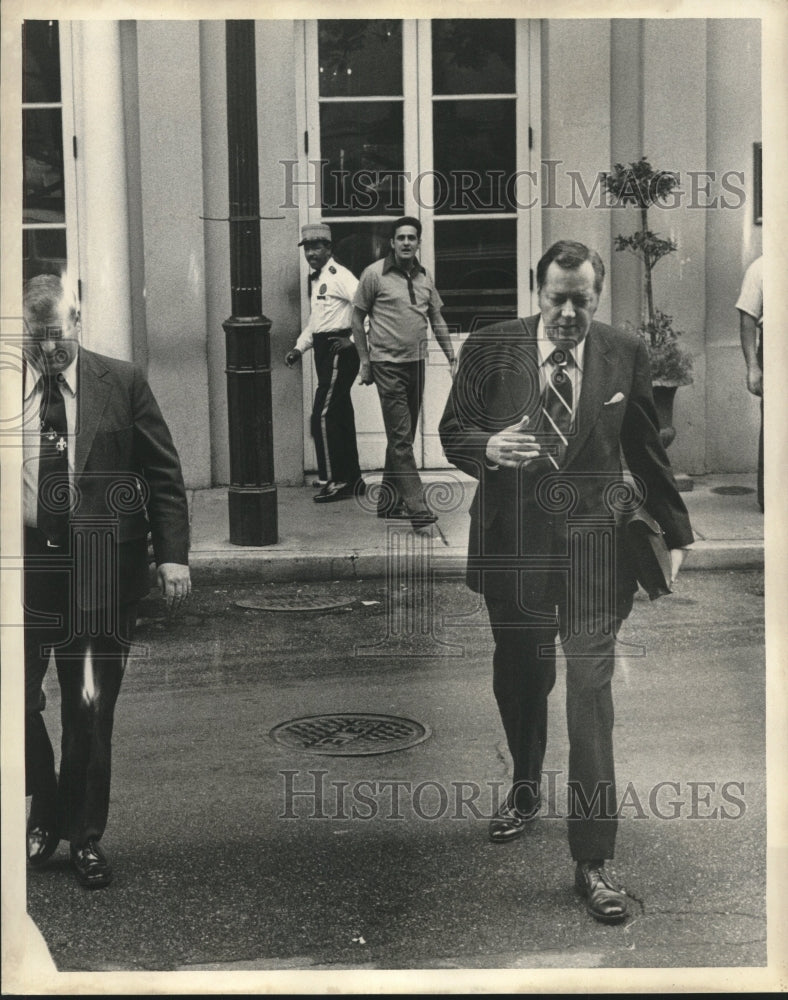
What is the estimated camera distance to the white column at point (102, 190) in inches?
209

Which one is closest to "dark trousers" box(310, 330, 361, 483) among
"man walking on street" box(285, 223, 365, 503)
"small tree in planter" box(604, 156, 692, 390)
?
"man walking on street" box(285, 223, 365, 503)

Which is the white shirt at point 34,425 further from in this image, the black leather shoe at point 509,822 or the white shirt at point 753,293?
the white shirt at point 753,293

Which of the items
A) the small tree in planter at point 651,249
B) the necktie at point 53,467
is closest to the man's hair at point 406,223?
the small tree in planter at point 651,249

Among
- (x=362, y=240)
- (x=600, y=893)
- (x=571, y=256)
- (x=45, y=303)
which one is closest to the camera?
(x=45, y=303)

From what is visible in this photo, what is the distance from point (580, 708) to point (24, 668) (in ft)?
5.47

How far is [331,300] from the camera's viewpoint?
6.80 metres

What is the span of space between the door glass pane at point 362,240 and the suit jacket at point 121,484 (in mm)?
1150

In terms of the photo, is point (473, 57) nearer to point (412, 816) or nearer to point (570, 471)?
point (570, 471)

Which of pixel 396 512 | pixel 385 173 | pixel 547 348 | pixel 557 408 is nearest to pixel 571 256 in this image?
pixel 547 348

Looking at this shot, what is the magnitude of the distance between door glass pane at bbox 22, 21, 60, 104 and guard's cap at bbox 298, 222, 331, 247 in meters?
1.17

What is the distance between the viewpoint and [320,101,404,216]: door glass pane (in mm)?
5645

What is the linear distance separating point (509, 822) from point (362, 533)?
1494 millimetres

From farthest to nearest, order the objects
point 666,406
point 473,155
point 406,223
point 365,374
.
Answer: point 666,406 → point 365,374 → point 406,223 → point 473,155

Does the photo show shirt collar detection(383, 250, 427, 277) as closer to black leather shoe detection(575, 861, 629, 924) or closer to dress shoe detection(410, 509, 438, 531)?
dress shoe detection(410, 509, 438, 531)
